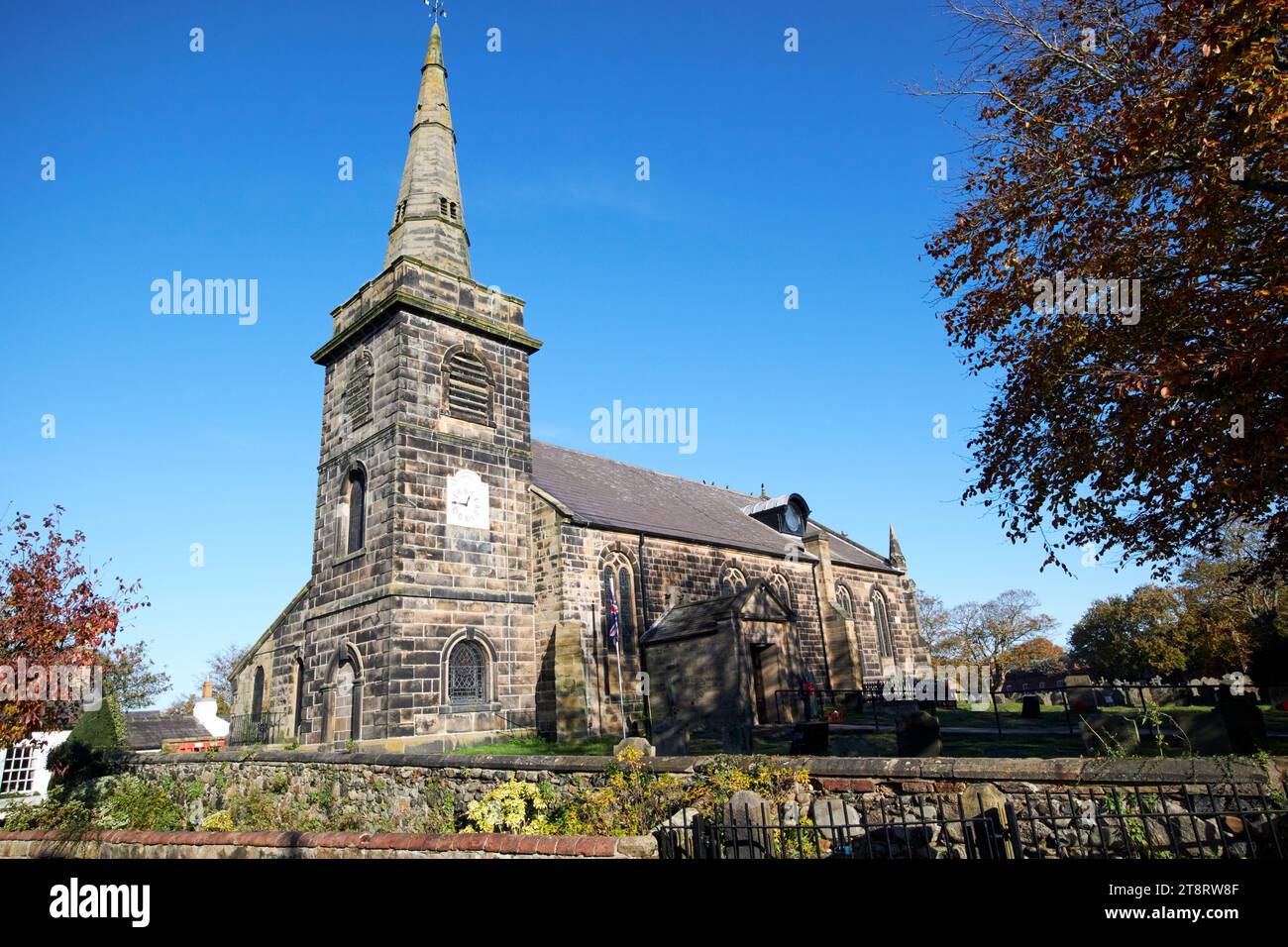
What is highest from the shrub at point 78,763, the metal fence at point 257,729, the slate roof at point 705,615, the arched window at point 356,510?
the arched window at point 356,510

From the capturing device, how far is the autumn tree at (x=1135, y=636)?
4094 centimetres

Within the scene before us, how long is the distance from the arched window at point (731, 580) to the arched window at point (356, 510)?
42.8 feet

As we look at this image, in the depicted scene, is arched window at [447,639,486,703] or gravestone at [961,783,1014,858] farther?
arched window at [447,639,486,703]

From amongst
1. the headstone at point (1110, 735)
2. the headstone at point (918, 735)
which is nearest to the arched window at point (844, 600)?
the headstone at point (1110, 735)

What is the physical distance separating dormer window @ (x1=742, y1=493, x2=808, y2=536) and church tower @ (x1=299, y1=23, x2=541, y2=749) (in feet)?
52.1

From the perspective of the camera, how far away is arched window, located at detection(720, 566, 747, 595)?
26.1 meters

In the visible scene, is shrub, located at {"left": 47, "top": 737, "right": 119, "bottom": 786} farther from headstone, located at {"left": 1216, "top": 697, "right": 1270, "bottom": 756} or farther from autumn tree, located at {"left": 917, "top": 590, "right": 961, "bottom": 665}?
autumn tree, located at {"left": 917, "top": 590, "right": 961, "bottom": 665}

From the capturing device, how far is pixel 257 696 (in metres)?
24.2

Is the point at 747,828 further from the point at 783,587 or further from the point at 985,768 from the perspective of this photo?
the point at 783,587

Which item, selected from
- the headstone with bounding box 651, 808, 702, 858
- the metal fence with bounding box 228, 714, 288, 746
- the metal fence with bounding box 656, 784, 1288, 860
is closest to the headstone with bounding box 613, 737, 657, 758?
the metal fence with bounding box 656, 784, 1288, 860

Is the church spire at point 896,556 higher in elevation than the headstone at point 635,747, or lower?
higher

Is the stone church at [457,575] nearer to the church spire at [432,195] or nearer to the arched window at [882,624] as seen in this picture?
the church spire at [432,195]
